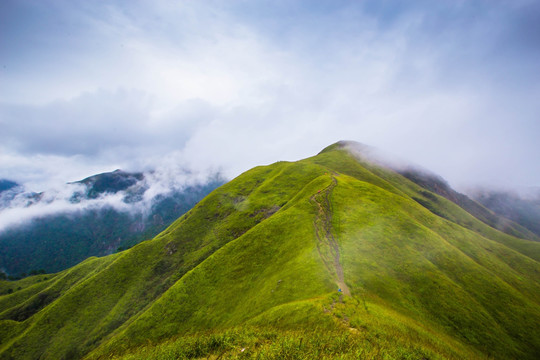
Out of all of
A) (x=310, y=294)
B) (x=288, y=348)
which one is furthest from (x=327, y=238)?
(x=288, y=348)

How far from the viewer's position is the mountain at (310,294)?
23.1 m

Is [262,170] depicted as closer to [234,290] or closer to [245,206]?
[245,206]

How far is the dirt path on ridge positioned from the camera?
40925 millimetres

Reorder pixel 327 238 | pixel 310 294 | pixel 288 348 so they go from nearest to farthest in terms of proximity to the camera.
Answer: pixel 288 348 → pixel 310 294 → pixel 327 238

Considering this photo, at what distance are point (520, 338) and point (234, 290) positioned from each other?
183ft

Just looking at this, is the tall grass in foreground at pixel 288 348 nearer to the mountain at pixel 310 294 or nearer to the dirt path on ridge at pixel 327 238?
the mountain at pixel 310 294

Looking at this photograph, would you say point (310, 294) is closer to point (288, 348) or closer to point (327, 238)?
point (327, 238)

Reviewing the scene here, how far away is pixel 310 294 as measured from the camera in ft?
117

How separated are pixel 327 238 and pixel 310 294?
22.3m

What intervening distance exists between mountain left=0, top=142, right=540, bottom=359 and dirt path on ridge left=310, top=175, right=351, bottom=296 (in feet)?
1.30

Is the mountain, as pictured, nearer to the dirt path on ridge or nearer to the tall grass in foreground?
the tall grass in foreground

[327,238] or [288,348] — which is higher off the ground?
[288,348]

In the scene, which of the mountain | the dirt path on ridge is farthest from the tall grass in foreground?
the dirt path on ridge

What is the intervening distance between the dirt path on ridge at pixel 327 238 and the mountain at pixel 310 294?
1.30ft
